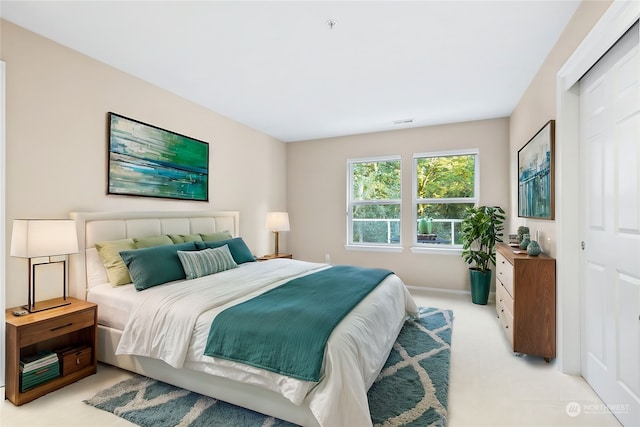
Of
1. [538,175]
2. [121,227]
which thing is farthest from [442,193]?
[121,227]

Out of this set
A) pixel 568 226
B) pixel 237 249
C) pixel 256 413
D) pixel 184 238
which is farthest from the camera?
pixel 237 249

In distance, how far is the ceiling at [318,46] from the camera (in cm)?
217

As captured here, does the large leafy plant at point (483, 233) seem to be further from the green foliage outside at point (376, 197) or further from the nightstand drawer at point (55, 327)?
the nightstand drawer at point (55, 327)

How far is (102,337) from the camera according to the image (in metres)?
2.50

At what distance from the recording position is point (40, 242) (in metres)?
2.18

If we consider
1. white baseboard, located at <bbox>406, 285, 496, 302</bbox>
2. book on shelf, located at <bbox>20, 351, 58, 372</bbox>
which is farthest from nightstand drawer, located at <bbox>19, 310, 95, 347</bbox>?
white baseboard, located at <bbox>406, 285, 496, 302</bbox>

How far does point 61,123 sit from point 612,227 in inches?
161

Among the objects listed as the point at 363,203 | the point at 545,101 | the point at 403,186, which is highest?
the point at 545,101

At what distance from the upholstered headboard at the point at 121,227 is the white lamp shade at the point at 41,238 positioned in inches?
13.8

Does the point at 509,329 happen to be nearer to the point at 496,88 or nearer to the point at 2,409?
the point at 496,88

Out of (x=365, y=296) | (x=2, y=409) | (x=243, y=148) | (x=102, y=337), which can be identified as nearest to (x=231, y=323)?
(x=365, y=296)

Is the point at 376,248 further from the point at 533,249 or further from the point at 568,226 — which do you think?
the point at 568,226

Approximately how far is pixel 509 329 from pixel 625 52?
2.21 meters

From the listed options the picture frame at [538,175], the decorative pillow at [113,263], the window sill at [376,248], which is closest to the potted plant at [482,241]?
the picture frame at [538,175]
